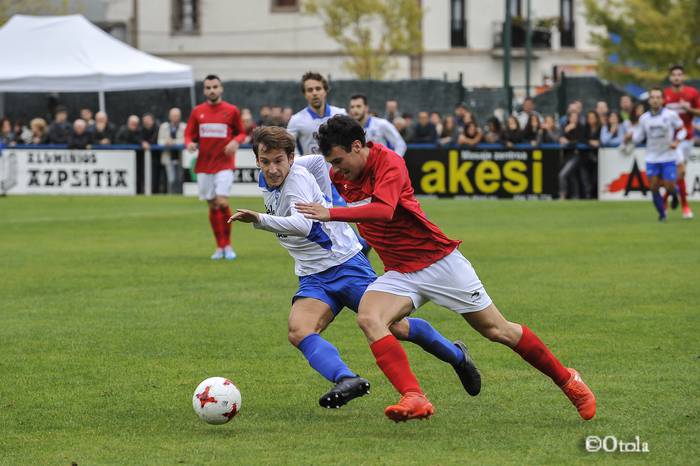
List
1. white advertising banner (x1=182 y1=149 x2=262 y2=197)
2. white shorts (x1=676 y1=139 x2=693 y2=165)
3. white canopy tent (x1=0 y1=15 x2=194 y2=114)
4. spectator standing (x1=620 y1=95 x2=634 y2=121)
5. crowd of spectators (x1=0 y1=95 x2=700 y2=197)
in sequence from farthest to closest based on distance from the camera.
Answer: white canopy tent (x1=0 y1=15 x2=194 y2=114)
white advertising banner (x1=182 y1=149 x2=262 y2=197)
spectator standing (x1=620 y1=95 x2=634 y2=121)
crowd of spectators (x1=0 y1=95 x2=700 y2=197)
white shorts (x1=676 y1=139 x2=693 y2=165)

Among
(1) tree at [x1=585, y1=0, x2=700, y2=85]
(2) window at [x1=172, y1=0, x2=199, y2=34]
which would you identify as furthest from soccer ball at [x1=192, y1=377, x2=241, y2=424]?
(2) window at [x1=172, y1=0, x2=199, y2=34]

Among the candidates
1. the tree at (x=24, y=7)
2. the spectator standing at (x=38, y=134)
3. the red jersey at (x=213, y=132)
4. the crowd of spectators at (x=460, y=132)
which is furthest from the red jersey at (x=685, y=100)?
the tree at (x=24, y=7)

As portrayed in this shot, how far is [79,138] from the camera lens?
29875 mm

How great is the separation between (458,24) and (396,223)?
53281 mm

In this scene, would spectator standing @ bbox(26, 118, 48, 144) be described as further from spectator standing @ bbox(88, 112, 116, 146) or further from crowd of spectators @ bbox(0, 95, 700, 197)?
spectator standing @ bbox(88, 112, 116, 146)

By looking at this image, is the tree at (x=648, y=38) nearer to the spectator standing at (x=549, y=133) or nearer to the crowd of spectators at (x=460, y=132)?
the crowd of spectators at (x=460, y=132)

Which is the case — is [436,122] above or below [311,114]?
below

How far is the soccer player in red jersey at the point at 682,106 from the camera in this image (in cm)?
2231

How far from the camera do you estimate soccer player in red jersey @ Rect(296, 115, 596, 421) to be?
270 inches

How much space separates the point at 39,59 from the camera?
33.9 metres

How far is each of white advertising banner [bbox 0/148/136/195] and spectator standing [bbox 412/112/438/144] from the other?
6.40 m

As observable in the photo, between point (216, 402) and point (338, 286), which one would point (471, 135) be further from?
point (216, 402)

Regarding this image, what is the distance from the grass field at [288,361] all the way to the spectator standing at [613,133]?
367 inches

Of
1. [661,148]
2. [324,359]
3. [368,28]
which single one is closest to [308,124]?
[324,359]
